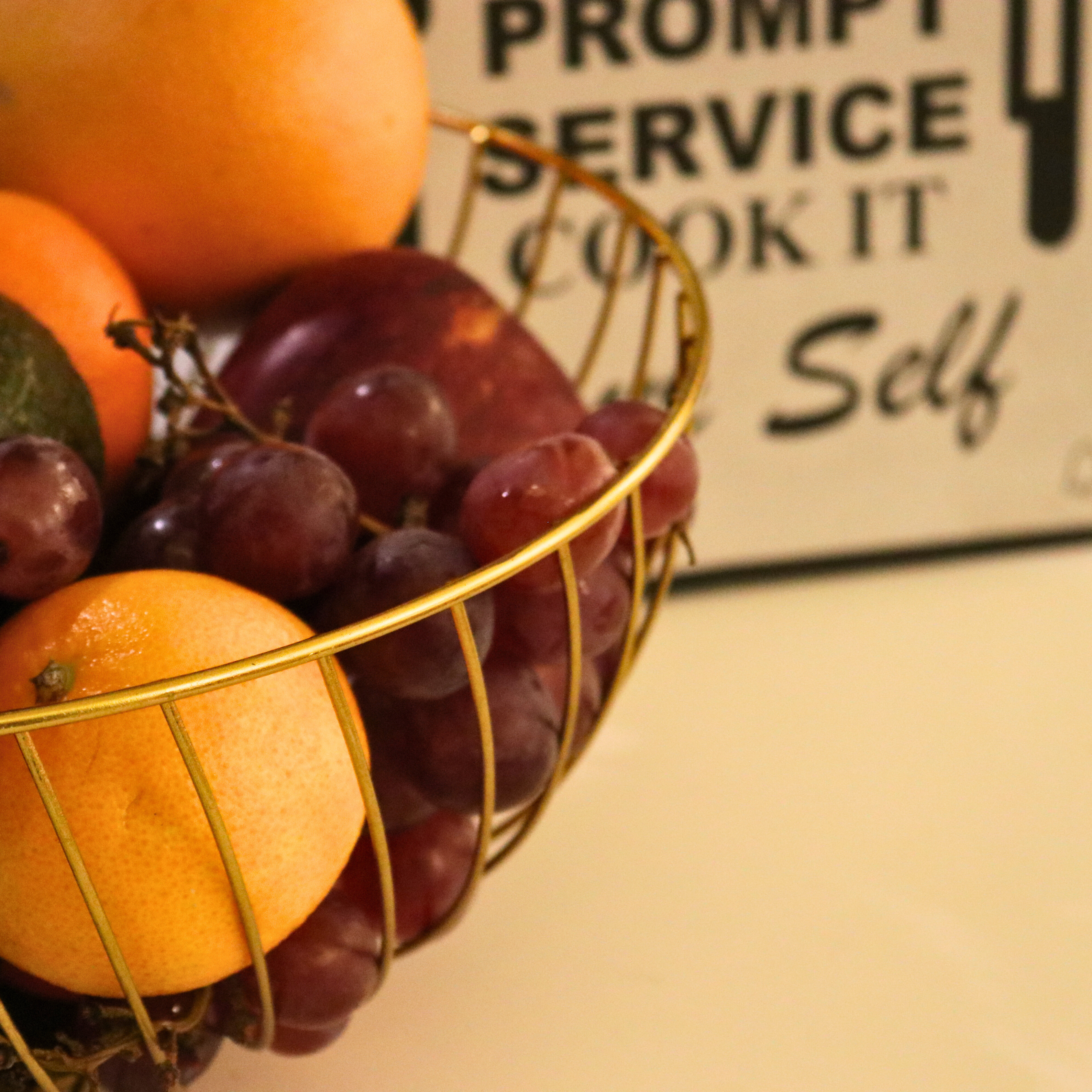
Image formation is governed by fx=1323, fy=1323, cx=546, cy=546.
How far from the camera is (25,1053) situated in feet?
1.10

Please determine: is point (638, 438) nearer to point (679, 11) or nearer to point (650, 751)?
point (650, 751)

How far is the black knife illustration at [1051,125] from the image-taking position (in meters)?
0.80

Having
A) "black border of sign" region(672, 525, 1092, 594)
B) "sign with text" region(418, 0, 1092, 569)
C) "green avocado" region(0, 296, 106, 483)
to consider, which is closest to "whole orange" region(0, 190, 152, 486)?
"green avocado" region(0, 296, 106, 483)

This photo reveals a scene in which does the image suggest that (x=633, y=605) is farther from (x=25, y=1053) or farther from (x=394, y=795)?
(x=25, y=1053)

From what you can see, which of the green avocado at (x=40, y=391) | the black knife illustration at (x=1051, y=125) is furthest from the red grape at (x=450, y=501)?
the black knife illustration at (x=1051, y=125)

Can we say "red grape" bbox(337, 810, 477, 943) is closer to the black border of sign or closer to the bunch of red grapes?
the bunch of red grapes

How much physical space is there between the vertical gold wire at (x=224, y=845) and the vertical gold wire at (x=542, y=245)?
38 centimetres

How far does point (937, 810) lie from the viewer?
0.61m

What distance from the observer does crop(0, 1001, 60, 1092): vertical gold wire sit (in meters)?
0.33

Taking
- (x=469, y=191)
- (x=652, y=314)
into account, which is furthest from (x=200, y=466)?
(x=469, y=191)

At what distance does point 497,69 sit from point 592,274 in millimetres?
130

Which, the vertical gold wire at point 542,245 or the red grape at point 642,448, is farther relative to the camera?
the vertical gold wire at point 542,245

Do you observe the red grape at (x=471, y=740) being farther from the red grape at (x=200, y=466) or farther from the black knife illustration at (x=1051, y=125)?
the black knife illustration at (x=1051, y=125)

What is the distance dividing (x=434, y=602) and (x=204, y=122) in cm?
27
